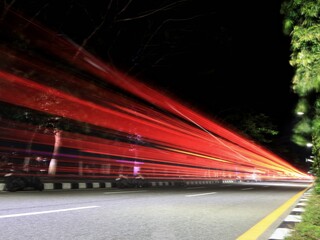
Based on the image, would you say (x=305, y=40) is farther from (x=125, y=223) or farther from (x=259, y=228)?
(x=125, y=223)

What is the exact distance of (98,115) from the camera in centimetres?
2595

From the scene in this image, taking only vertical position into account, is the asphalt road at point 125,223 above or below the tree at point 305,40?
below

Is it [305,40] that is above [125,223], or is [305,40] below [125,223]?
above

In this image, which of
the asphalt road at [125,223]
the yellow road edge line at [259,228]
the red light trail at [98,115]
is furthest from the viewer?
the red light trail at [98,115]

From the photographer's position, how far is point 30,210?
867 centimetres

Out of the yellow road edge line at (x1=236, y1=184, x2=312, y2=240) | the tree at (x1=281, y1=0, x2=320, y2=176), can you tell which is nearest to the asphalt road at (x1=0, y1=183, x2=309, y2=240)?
the yellow road edge line at (x1=236, y1=184, x2=312, y2=240)

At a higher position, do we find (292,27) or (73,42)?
(73,42)

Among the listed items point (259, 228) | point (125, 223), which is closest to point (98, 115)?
point (125, 223)

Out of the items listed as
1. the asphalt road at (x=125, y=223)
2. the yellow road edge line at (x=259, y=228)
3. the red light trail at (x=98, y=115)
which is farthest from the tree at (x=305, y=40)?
the red light trail at (x=98, y=115)

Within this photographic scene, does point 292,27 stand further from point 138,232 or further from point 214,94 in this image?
point 214,94

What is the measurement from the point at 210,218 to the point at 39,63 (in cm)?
1412

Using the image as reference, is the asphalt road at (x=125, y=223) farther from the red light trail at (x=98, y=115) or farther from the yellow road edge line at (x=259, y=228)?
the red light trail at (x=98, y=115)

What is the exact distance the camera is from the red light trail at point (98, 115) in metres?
19.9

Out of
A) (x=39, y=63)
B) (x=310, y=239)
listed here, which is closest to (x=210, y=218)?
(x=310, y=239)
